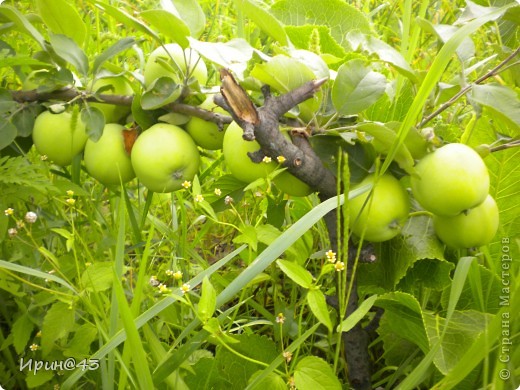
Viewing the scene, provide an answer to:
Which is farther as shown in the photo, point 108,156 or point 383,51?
point 108,156

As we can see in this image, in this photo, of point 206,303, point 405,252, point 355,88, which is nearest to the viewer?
point 206,303

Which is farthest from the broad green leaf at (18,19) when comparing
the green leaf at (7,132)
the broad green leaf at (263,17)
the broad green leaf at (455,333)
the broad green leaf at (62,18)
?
the broad green leaf at (455,333)

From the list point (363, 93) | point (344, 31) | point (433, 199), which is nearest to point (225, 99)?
point (363, 93)

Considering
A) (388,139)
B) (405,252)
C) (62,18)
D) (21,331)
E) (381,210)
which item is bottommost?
(21,331)

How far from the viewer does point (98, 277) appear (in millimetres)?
1017

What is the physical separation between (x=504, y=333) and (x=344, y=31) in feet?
2.20

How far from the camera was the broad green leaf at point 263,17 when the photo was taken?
0.96 meters

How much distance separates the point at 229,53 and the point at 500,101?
1.43 ft

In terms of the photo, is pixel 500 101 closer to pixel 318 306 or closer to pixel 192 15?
pixel 318 306

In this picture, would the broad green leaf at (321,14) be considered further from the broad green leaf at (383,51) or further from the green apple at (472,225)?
the green apple at (472,225)

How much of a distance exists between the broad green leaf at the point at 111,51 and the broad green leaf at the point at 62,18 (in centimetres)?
10

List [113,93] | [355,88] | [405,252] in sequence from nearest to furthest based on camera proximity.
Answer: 1. [355,88]
2. [405,252]
3. [113,93]

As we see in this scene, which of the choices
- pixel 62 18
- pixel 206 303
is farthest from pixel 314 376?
pixel 62 18

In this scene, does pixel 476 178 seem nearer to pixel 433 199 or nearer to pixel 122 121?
pixel 433 199
